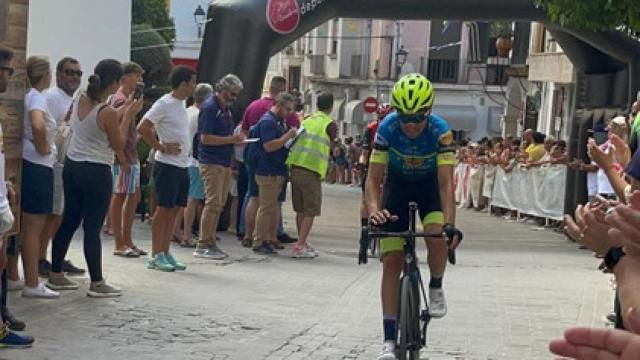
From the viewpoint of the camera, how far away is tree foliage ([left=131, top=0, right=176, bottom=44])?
4175 centimetres

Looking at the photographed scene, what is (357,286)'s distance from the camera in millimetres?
11562

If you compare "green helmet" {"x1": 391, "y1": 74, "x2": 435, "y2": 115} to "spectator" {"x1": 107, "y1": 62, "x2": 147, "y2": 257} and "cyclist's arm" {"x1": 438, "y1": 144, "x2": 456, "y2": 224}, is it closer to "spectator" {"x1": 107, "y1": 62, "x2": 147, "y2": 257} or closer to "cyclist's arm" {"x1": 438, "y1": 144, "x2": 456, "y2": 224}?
"cyclist's arm" {"x1": 438, "y1": 144, "x2": 456, "y2": 224}

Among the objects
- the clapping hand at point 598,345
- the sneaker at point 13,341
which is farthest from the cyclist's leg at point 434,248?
the clapping hand at point 598,345

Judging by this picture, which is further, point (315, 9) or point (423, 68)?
point (423, 68)

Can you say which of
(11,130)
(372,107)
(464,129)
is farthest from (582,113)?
(464,129)

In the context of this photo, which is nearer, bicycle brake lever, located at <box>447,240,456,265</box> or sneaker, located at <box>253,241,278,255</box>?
bicycle brake lever, located at <box>447,240,456,265</box>

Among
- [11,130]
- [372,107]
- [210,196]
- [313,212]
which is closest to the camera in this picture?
[11,130]

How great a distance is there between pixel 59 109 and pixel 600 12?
5.00 m

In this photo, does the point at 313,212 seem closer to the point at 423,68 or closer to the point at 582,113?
the point at 582,113

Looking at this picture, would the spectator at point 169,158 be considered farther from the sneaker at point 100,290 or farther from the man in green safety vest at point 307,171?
the man in green safety vest at point 307,171

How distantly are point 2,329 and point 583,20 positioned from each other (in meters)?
6.46

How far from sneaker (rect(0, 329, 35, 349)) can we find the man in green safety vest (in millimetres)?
6270

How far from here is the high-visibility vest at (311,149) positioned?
13688 millimetres

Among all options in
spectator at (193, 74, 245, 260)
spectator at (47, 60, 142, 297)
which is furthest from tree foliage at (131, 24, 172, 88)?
spectator at (47, 60, 142, 297)
